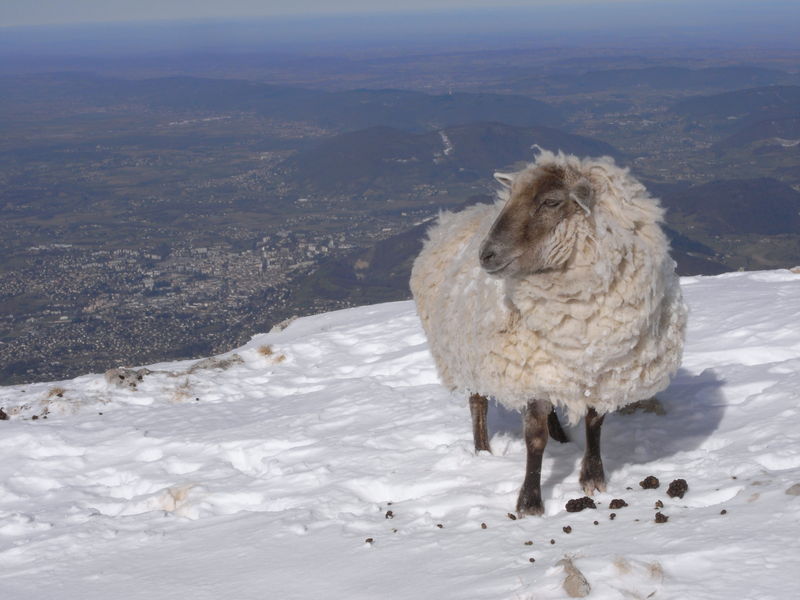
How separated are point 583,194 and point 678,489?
237 cm

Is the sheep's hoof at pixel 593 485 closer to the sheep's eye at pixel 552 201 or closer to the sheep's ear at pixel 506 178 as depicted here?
the sheep's eye at pixel 552 201

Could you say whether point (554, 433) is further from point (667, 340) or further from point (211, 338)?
point (211, 338)

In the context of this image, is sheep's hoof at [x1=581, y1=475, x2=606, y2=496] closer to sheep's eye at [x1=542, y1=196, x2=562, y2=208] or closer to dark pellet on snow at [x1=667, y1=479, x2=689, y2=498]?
dark pellet on snow at [x1=667, y1=479, x2=689, y2=498]

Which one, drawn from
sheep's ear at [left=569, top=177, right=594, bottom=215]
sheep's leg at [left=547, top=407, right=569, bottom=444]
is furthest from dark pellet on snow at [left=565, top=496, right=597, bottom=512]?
sheep's ear at [left=569, top=177, right=594, bottom=215]

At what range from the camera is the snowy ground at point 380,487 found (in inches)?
182

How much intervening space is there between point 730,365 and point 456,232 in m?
3.78

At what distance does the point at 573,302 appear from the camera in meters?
5.56

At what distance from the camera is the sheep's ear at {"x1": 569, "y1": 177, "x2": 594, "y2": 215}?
5.39 metres

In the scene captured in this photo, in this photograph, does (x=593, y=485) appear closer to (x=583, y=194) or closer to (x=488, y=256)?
(x=488, y=256)

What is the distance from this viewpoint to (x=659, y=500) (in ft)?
17.8

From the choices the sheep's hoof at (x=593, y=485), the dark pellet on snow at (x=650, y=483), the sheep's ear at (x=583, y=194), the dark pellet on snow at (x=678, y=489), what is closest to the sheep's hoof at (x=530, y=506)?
the sheep's hoof at (x=593, y=485)

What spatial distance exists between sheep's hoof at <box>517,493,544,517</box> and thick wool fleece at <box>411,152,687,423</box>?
73 cm

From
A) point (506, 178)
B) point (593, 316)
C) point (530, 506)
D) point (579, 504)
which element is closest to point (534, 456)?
point (530, 506)

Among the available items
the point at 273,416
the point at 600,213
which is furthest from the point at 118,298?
the point at 600,213
